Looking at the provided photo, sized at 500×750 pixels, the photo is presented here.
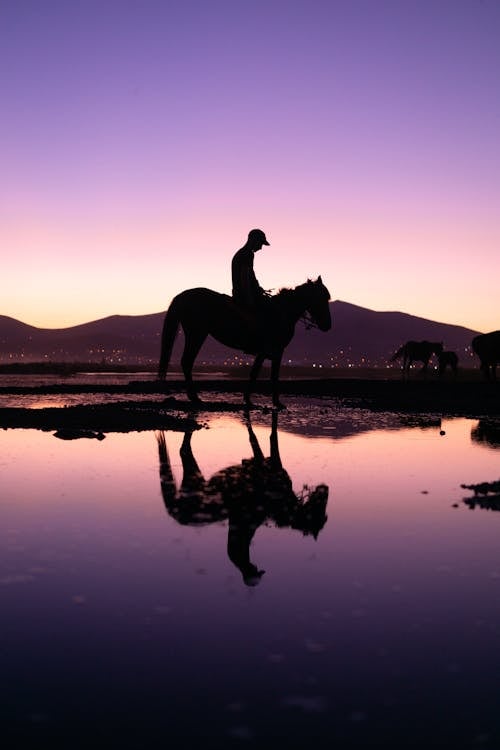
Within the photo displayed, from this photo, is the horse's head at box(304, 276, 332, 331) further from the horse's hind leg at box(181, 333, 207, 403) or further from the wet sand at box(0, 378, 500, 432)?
the wet sand at box(0, 378, 500, 432)

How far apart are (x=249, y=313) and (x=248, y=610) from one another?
16.1 m

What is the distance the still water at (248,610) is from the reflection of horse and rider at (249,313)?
1083cm

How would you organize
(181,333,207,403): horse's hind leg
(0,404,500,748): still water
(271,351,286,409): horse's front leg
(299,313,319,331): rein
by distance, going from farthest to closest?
1. (181,333,207,403): horse's hind leg
2. (299,313,319,331): rein
3. (271,351,286,409): horse's front leg
4. (0,404,500,748): still water

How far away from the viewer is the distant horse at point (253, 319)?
21000 millimetres

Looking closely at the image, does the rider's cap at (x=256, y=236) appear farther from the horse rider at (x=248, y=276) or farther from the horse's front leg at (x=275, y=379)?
the horse's front leg at (x=275, y=379)

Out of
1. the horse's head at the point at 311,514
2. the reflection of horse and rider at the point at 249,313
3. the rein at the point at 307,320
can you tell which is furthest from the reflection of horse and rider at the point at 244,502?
the rein at the point at 307,320

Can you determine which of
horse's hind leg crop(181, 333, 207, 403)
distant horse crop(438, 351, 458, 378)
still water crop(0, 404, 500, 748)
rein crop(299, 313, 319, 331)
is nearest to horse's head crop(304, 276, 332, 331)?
rein crop(299, 313, 319, 331)

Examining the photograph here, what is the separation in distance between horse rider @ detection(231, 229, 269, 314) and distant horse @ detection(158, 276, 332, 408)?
0.84 feet

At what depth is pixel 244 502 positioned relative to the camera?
848 cm

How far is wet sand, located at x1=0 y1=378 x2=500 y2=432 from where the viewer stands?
17797 mm

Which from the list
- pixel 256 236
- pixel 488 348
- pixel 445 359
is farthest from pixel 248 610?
pixel 445 359

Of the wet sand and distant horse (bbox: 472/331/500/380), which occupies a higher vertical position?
distant horse (bbox: 472/331/500/380)

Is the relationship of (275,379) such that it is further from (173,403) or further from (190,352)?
(173,403)

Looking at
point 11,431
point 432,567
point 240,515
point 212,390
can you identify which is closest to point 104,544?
point 240,515
